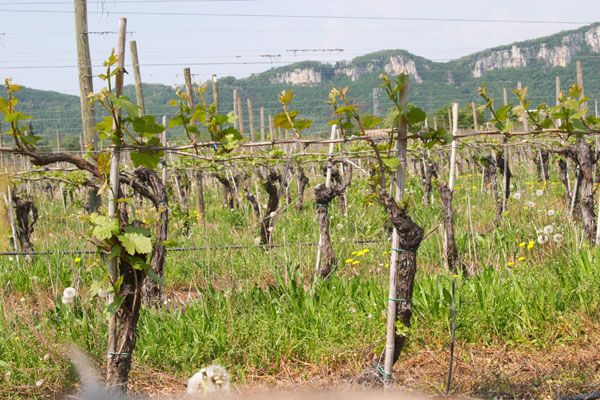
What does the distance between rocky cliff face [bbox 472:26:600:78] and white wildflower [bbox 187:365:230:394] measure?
120 meters

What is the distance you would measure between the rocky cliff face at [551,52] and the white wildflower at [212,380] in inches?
4735

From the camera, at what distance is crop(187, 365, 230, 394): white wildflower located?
4.35ft

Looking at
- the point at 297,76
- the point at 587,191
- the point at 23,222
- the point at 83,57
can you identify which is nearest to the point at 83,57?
the point at 83,57

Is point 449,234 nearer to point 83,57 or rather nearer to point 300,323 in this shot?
point 300,323

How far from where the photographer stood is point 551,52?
118375mm

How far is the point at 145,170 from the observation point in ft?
12.2

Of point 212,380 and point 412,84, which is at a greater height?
point 412,84

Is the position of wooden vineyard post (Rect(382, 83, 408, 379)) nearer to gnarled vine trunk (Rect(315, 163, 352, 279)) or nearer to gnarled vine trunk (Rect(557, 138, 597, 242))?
gnarled vine trunk (Rect(315, 163, 352, 279))

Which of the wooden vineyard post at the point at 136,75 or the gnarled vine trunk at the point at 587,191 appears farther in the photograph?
the wooden vineyard post at the point at 136,75

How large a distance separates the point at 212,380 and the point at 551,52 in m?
136

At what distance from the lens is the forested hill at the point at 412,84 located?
53.4 meters

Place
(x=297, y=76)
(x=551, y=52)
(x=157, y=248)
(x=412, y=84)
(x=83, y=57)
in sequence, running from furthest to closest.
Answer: (x=297, y=76) < (x=551, y=52) < (x=412, y=84) < (x=83, y=57) < (x=157, y=248)

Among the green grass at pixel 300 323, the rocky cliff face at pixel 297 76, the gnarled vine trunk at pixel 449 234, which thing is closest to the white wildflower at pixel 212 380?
the green grass at pixel 300 323

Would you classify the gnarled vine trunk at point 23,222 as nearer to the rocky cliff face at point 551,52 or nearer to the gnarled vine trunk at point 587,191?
the gnarled vine trunk at point 587,191
